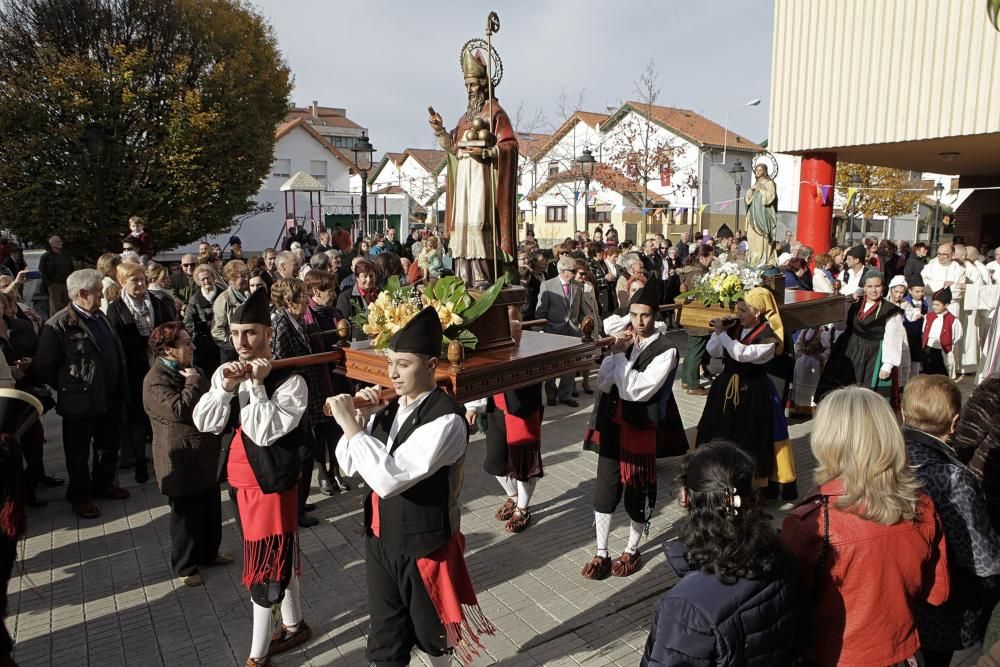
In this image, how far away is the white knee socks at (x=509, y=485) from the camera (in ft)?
18.6

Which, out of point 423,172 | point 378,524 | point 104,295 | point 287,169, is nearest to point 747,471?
point 378,524

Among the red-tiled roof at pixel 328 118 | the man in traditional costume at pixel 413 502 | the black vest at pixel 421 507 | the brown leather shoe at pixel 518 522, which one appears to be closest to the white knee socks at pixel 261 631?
the man in traditional costume at pixel 413 502

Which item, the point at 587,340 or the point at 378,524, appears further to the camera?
the point at 587,340

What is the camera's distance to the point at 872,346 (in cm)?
713

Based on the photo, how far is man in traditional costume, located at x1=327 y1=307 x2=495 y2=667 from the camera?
279 centimetres

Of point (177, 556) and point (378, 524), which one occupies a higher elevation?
point (378, 524)

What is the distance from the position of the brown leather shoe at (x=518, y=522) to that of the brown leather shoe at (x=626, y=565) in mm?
956

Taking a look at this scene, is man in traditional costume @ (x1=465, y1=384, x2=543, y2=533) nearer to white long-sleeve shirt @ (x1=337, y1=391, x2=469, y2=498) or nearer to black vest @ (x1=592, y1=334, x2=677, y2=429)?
black vest @ (x1=592, y1=334, x2=677, y2=429)

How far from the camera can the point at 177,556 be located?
15.3 ft

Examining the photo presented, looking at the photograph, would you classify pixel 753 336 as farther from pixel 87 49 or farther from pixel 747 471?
pixel 87 49

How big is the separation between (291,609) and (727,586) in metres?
2.70

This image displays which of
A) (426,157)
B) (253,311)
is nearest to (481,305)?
(253,311)

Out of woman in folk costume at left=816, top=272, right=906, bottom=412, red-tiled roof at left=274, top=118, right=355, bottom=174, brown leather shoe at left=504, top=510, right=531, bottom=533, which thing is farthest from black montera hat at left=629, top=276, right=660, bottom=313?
red-tiled roof at left=274, top=118, right=355, bottom=174

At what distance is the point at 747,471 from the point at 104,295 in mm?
6306
